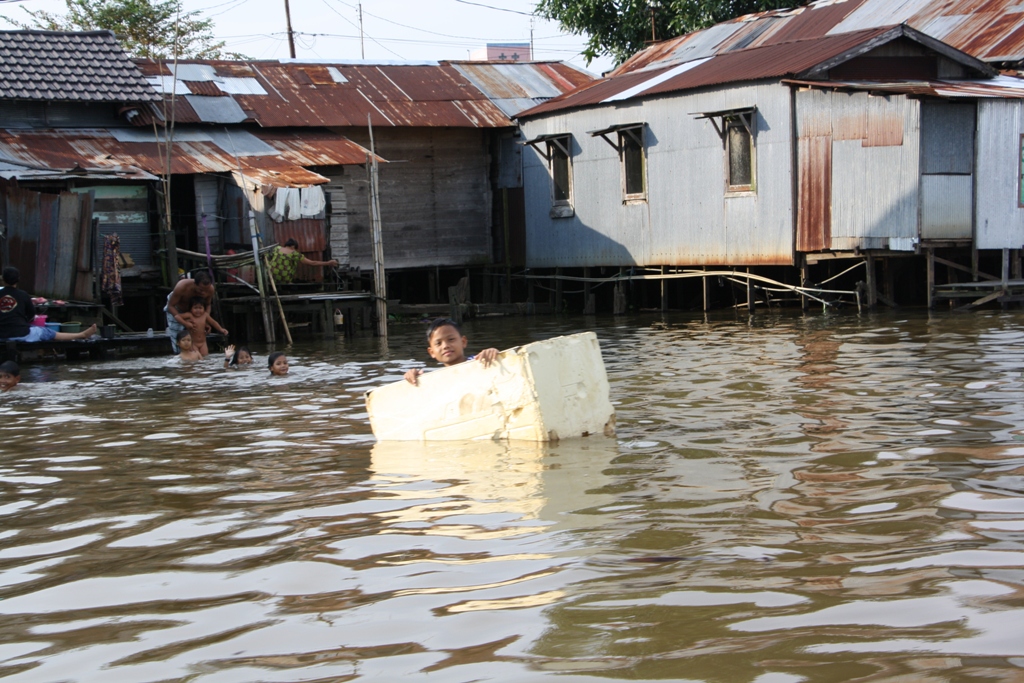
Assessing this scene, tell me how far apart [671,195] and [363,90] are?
805cm

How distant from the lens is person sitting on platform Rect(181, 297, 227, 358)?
618 inches

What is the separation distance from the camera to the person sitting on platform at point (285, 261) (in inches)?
810

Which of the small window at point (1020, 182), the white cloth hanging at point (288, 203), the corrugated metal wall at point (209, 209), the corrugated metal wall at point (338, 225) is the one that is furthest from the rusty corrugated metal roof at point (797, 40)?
the corrugated metal wall at point (209, 209)

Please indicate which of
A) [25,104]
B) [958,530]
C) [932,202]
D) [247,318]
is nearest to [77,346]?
[247,318]

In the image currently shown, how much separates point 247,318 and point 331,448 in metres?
12.4

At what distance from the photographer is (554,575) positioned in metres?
4.33

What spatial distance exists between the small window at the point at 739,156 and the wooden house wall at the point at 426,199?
7737mm

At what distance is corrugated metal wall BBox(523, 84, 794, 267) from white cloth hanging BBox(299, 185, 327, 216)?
6.38 m

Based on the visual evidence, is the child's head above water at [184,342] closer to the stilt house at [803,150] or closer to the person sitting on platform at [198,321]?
the person sitting on platform at [198,321]

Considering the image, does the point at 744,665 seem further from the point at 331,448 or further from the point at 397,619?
the point at 331,448

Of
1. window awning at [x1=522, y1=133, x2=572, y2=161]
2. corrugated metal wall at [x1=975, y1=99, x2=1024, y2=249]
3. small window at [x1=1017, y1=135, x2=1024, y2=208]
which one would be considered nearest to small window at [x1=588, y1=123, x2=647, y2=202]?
window awning at [x1=522, y1=133, x2=572, y2=161]

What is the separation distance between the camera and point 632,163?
77.6ft

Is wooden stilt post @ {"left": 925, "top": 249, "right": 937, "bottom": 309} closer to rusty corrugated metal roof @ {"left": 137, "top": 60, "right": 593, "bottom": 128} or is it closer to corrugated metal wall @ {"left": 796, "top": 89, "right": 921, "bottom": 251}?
corrugated metal wall @ {"left": 796, "top": 89, "right": 921, "bottom": 251}

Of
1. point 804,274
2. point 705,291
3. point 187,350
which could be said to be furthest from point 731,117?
point 187,350
